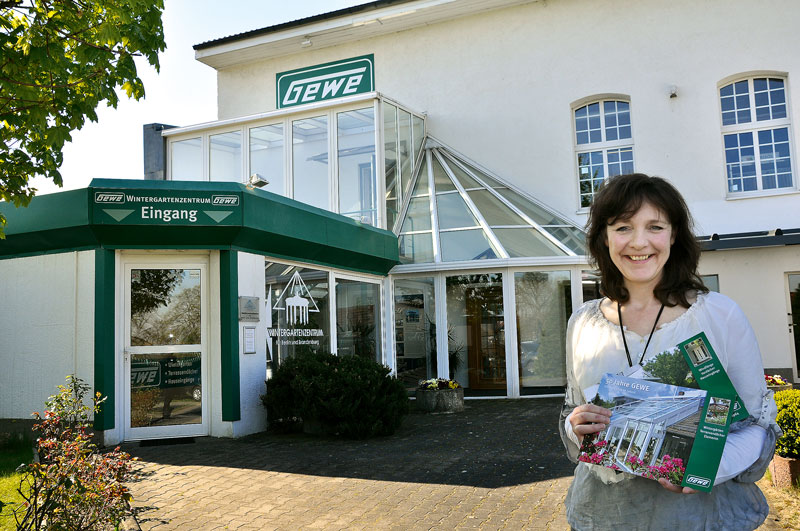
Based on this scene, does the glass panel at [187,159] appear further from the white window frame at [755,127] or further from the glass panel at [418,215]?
the white window frame at [755,127]

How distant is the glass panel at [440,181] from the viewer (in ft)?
48.5

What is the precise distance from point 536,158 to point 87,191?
1006 cm

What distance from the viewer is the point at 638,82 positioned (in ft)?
48.9

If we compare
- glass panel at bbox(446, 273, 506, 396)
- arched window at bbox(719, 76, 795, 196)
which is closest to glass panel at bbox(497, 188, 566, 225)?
glass panel at bbox(446, 273, 506, 396)

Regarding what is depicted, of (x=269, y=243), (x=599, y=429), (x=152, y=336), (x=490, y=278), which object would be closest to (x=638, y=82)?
(x=490, y=278)

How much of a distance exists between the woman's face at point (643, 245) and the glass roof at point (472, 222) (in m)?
11.0

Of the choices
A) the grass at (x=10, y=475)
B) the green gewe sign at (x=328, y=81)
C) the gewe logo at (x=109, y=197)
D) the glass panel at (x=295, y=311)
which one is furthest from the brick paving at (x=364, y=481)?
the green gewe sign at (x=328, y=81)

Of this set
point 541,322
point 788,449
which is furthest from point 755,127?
point 788,449

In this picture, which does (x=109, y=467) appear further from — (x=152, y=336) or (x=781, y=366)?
(x=781, y=366)

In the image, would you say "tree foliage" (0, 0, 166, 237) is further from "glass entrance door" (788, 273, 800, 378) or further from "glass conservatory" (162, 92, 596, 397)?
"glass entrance door" (788, 273, 800, 378)

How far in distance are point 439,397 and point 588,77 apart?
27.6 feet

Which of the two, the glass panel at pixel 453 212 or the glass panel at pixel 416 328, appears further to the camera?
the glass panel at pixel 453 212

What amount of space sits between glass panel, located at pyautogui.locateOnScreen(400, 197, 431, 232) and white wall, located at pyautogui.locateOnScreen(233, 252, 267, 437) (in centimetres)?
468

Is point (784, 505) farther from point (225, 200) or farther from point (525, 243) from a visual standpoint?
point (525, 243)
